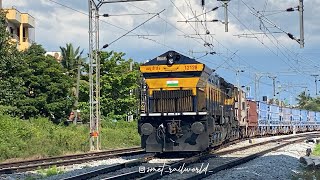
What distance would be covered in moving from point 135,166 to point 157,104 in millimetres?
3545

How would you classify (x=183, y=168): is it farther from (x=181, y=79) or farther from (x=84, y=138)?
(x=84, y=138)

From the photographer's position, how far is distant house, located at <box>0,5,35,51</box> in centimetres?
5953

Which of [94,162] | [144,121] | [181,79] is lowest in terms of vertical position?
[94,162]

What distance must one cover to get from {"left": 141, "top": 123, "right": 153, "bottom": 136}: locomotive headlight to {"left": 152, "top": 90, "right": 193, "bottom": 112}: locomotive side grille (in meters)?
0.90

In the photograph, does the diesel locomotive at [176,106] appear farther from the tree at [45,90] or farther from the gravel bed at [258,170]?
the tree at [45,90]

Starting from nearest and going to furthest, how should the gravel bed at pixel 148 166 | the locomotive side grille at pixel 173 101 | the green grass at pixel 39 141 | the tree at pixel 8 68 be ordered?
the gravel bed at pixel 148 166
the locomotive side grille at pixel 173 101
the green grass at pixel 39 141
the tree at pixel 8 68

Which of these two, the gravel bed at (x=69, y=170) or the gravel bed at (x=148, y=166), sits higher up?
the gravel bed at (x=148, y=166)

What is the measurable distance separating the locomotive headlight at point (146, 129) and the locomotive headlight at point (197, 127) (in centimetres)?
152

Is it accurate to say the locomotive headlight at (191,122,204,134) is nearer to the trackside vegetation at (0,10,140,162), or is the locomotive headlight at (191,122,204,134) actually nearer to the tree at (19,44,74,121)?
the trackside vegetation at (0,10,140,162)

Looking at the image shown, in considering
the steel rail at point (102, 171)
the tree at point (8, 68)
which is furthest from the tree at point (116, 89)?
the steel rail at point (102, 171)

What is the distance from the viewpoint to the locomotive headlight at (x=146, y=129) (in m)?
19.3

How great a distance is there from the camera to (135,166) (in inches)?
679

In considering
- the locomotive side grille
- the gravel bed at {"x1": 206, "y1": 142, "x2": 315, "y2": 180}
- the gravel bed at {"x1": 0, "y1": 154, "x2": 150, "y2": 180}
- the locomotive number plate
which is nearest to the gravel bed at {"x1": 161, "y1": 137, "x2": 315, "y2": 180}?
the gravel bed at {"x1": 206, "y1": 142, "x2": 315, "y2": 180}

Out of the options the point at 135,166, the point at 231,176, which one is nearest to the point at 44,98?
the point at 135,166
